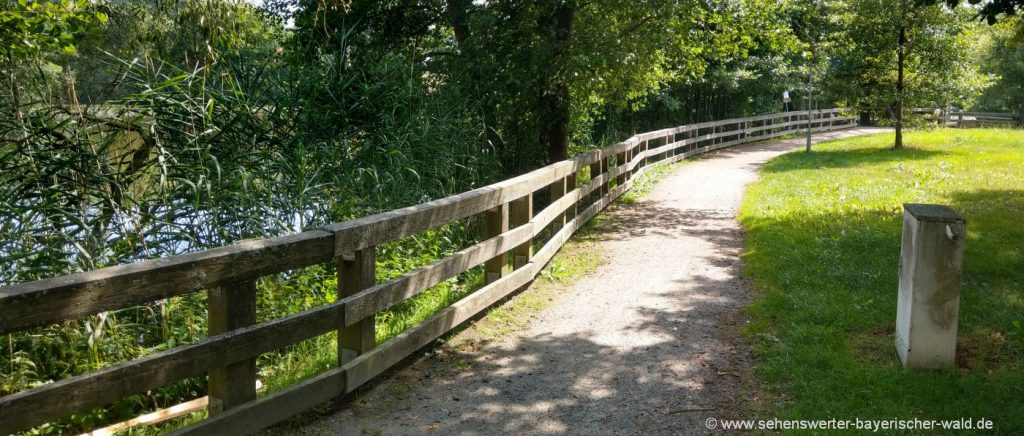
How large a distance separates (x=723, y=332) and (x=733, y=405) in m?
1.49

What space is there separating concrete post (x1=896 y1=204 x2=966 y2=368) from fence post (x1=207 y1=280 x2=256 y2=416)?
3.61 metres

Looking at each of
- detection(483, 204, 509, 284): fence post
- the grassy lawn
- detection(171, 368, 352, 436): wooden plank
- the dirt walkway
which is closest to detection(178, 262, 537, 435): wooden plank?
detection(171, 368, 352, 436): wooden plank

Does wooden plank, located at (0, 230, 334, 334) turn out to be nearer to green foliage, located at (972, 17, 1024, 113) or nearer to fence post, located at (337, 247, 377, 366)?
fence post, located at (337, 247, 377, 366)

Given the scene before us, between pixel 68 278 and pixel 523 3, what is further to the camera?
pixel 523 3

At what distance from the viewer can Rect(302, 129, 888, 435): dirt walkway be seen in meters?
4.54

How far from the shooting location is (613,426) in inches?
175

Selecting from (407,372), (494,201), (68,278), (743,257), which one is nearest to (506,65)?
(743,257)

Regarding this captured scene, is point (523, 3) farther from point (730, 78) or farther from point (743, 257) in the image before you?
point (730, 78)

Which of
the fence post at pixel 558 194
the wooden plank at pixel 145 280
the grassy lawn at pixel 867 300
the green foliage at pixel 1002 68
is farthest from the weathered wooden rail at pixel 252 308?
the green foliage at pixel 1002 68

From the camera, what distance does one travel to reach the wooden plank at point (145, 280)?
3018 millimetres

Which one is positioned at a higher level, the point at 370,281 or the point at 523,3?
the point at 523,3

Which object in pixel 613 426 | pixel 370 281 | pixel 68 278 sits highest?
pixel 68 278

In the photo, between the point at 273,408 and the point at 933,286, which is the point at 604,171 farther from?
the point at 273,408

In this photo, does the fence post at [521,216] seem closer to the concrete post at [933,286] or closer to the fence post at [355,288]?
the fence post at [355,288]
